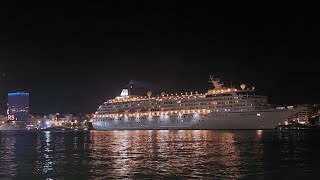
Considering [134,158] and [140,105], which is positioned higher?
[140,105]

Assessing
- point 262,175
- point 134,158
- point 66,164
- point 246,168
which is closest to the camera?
point 262,175

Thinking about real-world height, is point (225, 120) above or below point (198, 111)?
below

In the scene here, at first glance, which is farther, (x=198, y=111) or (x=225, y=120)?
(x=198, y=111)

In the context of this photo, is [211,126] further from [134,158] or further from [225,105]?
[134,158]

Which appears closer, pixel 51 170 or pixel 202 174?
pixel 202 174

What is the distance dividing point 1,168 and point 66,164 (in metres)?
4.37

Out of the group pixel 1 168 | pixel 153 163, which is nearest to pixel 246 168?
pixel 153 163

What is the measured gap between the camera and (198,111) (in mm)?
100812

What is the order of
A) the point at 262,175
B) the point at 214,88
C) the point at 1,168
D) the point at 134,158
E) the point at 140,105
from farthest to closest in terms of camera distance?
the point at 140,105 → the point at 214,88 → the point at 134,158 → the point at 1,168 → the point at 262,175

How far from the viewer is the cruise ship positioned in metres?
92.9

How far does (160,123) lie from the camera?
108 m

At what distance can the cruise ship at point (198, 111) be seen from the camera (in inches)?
3656

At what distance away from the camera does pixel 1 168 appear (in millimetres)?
27953

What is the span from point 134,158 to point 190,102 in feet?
235
